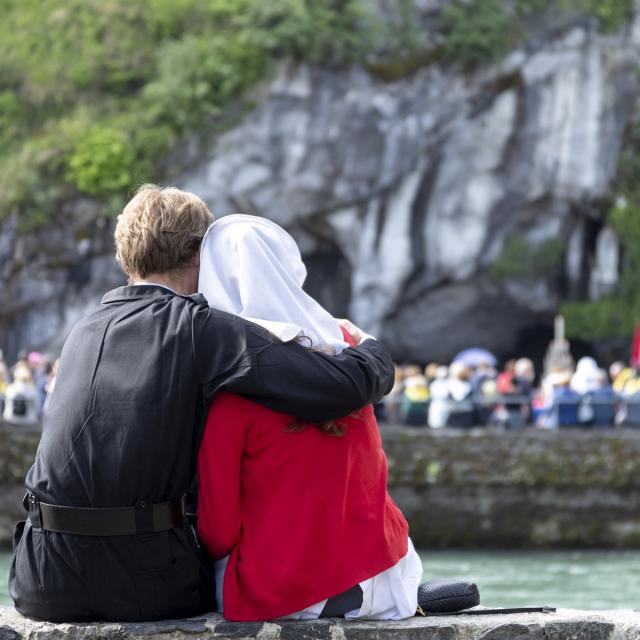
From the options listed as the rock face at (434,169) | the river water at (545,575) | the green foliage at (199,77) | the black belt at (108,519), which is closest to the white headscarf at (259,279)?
the black belt at (108,519)

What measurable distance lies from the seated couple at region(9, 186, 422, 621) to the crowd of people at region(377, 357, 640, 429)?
1405 cm

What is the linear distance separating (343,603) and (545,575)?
11928 mm

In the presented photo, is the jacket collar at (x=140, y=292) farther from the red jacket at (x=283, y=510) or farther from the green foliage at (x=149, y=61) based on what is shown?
the green foliage at (x=149, y=61)

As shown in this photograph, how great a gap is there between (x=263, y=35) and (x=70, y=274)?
700cm

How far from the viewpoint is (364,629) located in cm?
366

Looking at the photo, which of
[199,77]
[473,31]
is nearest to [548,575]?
[199,77]

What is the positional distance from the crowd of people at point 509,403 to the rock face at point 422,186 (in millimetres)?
12837

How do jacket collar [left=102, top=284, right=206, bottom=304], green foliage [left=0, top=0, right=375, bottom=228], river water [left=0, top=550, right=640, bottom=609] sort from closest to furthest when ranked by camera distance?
jacket collar [left=102, top=284, right=206, bottom=304] → river water [left=0, top=550, right=640, bottom=609] → green foliage [left=0, top=0, right=375, bottom=228]

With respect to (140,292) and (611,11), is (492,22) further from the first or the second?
(140,292)

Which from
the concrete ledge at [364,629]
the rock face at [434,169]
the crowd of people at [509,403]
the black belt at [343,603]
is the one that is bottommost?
the crowd of people at [509,403]

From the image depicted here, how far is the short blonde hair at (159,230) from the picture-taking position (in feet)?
12.0

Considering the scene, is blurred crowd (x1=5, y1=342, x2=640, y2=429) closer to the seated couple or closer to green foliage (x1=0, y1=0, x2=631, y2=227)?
green foliage (x1=0, y1=0, x2=631, y2=227)

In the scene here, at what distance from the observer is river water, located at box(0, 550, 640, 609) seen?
12.8 m

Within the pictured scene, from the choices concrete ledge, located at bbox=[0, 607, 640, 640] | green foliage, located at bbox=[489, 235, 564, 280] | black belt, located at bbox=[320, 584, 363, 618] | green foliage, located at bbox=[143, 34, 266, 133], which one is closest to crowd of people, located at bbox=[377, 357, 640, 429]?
green foliage, located at bbox=[143, 34, 266, 133]
